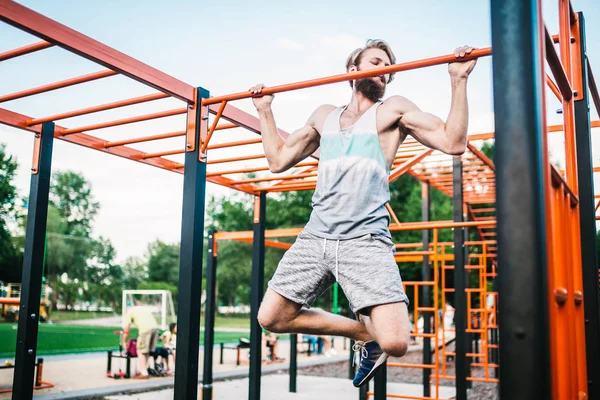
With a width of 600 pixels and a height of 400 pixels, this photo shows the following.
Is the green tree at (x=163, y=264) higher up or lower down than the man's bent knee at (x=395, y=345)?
higher up

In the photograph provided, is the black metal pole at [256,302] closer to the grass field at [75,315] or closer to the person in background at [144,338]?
the person in background at [144,338]

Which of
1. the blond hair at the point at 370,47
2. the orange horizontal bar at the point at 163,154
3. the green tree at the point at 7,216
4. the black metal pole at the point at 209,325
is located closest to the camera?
the blond hair at the point at 370,47

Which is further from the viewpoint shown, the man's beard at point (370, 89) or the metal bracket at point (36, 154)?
the metal bracket at point (36, 154)

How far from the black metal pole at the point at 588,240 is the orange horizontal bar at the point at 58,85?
2702mm

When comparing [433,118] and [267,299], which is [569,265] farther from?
[267,299]

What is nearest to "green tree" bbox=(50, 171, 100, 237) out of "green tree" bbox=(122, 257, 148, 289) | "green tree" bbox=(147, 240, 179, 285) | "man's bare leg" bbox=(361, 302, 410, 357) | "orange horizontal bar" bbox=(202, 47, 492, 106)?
"green tree" bbox=(122, 257, 148, 289)

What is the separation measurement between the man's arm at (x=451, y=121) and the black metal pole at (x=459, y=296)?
3.77 m

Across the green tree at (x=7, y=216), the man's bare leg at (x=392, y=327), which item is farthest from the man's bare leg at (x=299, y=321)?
the green tree at (x=7, y=216)

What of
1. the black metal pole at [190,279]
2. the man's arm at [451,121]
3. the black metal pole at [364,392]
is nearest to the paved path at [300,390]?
the black metal pole at [364,392]

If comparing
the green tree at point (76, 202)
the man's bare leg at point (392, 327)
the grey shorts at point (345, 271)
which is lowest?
the man's bare leg at point (392, 327)

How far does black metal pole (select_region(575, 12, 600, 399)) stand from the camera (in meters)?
2.99

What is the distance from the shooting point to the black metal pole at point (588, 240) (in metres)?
2.99

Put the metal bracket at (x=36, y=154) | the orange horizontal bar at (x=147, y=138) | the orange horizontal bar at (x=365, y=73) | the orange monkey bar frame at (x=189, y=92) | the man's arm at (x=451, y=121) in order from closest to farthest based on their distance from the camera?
the man's arm at (x=451, y=121)
the orange horizontal bar at (x=365, y=73)
the orange monkey bar frame at (x=189, y=92)
the metal bracket at (x=36, y=154)
the orange horizontal bar at (x=147, y=138)

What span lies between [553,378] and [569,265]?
1188 mm
